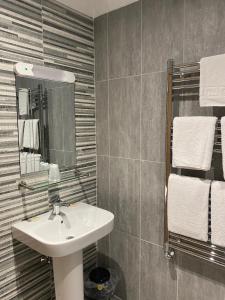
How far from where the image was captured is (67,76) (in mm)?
1700

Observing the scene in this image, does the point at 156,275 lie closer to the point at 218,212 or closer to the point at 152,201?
the point at 152,201

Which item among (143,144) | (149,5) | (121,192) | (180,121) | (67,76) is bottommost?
(121,192)

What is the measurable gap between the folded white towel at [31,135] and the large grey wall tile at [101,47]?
654 mm

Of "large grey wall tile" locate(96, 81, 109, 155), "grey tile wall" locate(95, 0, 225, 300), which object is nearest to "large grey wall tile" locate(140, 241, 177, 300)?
"grey tile wall" locate(95, 0, 225, 300)

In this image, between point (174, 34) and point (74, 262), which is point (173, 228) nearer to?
point (74, 262)

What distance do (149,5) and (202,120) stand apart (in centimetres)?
85

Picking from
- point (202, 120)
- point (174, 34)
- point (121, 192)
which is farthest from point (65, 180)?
point (174, 34)

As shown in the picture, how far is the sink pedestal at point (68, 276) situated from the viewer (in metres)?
1.40

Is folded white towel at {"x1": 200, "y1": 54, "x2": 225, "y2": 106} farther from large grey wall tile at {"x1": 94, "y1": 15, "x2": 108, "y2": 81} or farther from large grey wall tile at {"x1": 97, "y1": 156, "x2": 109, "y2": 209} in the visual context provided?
large grey wall tile at {"x1": 97, "y1": 156, "x2": 109, "y2": 209}

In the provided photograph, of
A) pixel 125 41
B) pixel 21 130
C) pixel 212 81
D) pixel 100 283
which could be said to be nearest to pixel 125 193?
pixel 100 283

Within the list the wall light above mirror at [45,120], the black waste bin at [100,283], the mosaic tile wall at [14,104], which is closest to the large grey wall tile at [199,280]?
the black waste bin at [100,283]

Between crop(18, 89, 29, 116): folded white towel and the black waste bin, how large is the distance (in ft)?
4.28

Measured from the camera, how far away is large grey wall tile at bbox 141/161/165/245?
1.61 metres

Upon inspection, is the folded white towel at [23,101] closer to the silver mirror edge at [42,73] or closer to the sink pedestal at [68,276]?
the silver mirror edge at [42,73]
